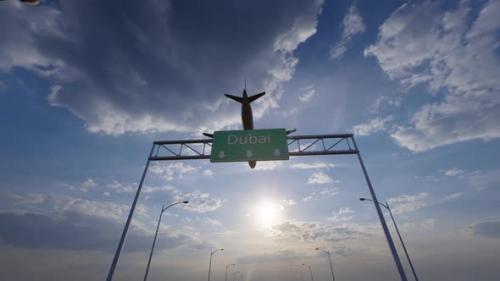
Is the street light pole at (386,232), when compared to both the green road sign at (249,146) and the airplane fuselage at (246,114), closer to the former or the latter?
the green road sign at (249,146)

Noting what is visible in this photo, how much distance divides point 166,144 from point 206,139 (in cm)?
300

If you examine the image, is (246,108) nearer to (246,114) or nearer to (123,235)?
(246,114)

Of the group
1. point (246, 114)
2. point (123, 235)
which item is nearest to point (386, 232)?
point (246, 114)

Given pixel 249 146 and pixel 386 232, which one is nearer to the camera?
pixel 386 232

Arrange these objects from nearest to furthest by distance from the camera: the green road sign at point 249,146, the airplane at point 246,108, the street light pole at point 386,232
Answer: the street light pole at point 386,232
the green road sign at point 249,146
the airplane at point 246,108

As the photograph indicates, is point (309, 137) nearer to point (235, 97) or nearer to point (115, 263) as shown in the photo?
point (235, 97)

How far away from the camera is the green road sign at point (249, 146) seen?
538 inches

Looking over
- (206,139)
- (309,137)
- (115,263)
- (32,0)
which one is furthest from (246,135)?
(32,0)

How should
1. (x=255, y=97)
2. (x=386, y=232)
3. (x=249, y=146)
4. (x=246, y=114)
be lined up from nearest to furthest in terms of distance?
(x=386, y=232) < (x=249, y=146) < (x=246, y=114) < (x=255, y=97)

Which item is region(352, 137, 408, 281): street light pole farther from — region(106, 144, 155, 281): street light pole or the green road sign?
region(106, 144, 155, 281): street light pole

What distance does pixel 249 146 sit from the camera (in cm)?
1384

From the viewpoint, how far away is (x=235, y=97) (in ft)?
53.1

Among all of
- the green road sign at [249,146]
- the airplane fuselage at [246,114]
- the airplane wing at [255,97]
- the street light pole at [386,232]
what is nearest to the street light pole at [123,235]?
the green road sign at [249,146]

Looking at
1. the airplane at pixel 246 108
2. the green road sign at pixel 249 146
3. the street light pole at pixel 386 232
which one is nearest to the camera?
the street light pole at pixel 386 232
